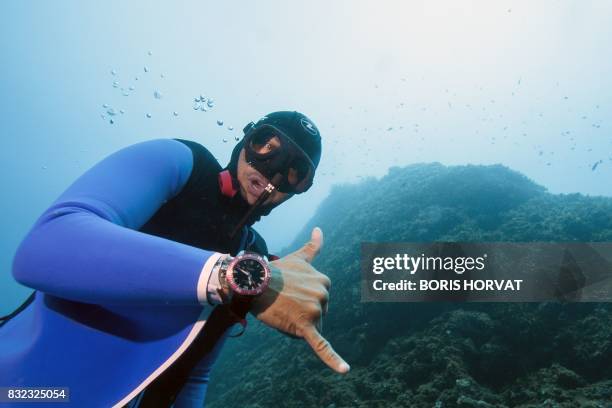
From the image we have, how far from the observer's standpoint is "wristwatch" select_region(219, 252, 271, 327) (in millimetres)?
1447

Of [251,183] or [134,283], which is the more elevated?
[251,183]

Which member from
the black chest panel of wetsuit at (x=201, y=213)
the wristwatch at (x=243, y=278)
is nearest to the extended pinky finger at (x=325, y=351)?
the wristwatch at (x=243, y=278)

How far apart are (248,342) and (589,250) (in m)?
13.9

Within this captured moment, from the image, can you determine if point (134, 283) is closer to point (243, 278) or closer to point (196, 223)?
point (243, 278)

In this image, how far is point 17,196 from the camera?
486 feet

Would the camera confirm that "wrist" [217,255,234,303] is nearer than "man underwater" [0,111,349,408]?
No

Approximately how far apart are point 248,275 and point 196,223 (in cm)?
115

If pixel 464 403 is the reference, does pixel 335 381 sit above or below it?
below

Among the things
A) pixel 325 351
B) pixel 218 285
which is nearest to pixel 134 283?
pixel 218 285

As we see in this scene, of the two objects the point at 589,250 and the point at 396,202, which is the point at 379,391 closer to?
the point at 589,250

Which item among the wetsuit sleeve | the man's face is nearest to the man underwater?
the wetsuit sleeve

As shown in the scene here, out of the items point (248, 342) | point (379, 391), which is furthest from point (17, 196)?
point (379, 391)

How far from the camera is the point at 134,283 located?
124cm

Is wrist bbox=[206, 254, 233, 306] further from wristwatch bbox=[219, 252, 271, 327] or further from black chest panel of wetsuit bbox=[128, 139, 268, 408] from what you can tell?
black chest panel of wetsuit bbox=[128, 139, 268, 408]
